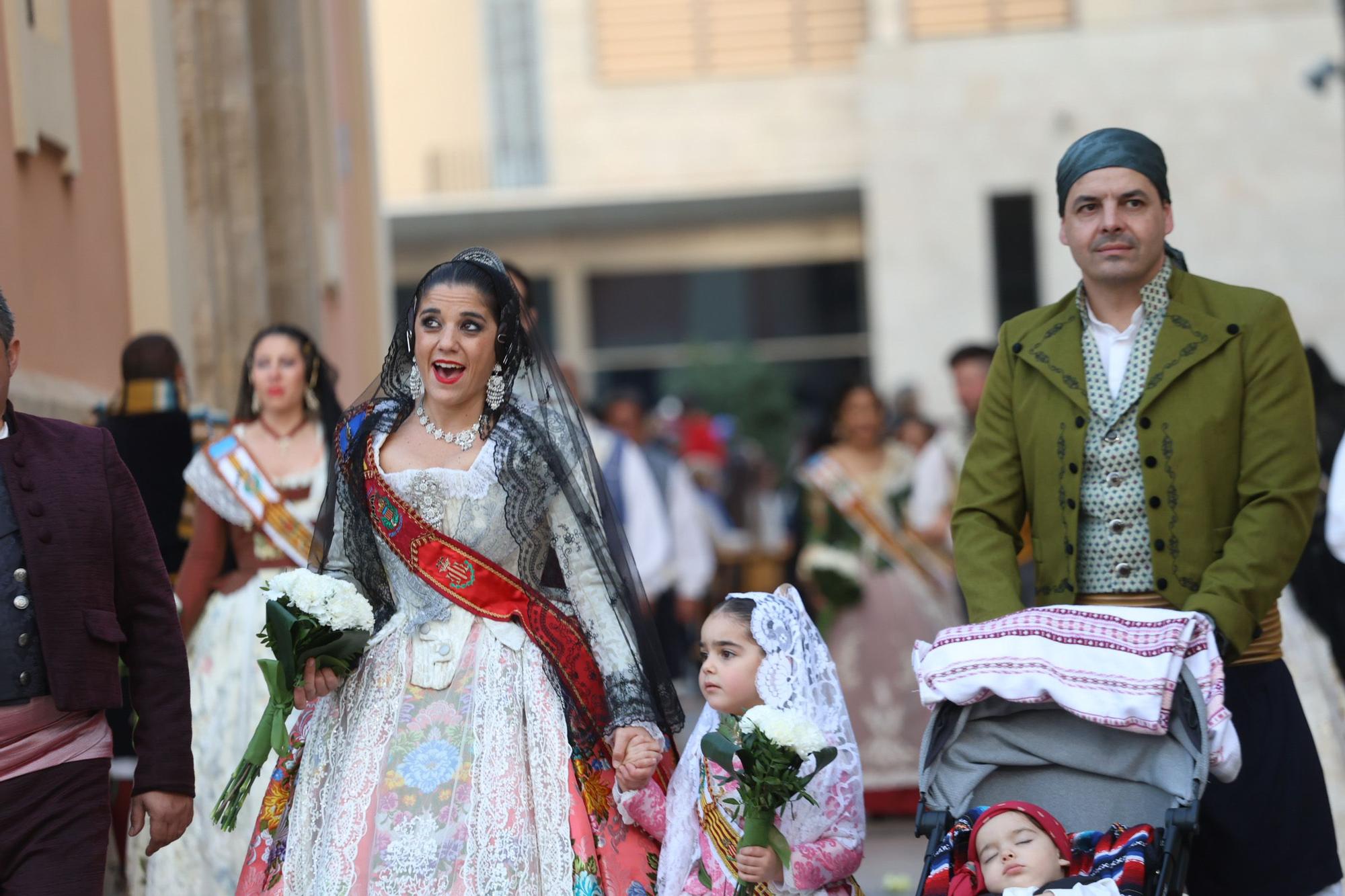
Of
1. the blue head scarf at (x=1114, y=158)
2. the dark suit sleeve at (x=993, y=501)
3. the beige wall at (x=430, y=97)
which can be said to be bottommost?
the dark suit sleeve at (x=993, y=501)

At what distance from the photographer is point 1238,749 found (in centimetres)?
402

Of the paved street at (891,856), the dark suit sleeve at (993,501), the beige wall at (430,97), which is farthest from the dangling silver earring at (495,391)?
the beige wall at (430,97)

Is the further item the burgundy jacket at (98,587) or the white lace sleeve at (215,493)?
the white lace sleeve at (215,493)

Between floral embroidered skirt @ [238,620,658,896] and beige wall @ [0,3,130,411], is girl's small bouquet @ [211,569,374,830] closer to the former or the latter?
floral embroidered skirt @ [238,620,658,896]

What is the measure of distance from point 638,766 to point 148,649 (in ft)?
3.73

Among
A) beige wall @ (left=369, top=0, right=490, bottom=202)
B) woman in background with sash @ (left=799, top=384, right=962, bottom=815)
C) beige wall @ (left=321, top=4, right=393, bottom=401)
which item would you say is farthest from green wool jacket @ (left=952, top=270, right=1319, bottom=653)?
beige wall @ (left=369, top=0, right=490, bottom=202)

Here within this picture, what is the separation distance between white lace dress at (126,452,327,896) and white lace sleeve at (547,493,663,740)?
1997 millimetres

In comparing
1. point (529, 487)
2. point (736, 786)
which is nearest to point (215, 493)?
point (529, 487)

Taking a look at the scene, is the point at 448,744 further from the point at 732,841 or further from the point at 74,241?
the point at 74,241

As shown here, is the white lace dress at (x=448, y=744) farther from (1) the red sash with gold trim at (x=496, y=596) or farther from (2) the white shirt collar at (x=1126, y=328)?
(2) the white shirt collar at (x=1126, y=328)

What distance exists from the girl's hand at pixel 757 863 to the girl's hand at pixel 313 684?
1029 mm

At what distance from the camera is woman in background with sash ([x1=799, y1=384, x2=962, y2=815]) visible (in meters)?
9.68

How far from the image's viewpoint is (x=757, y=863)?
171 inches

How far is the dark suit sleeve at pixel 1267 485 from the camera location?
4.15 meters
